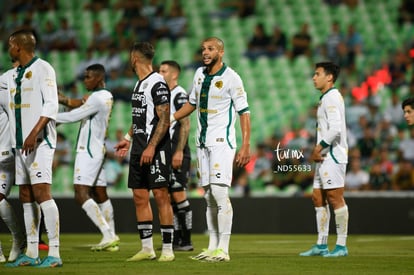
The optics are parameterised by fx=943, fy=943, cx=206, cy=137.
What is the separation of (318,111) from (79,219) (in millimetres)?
7154

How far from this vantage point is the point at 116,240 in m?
12.4

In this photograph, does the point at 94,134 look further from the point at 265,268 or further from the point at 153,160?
the point at 265,268

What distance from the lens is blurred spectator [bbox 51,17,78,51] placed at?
961 inches

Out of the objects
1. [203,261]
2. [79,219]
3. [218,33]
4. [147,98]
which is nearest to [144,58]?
[147,98]

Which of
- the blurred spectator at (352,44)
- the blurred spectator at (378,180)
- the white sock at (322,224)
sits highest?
the blurred spectator at (352,44)

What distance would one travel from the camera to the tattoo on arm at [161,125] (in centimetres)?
1007

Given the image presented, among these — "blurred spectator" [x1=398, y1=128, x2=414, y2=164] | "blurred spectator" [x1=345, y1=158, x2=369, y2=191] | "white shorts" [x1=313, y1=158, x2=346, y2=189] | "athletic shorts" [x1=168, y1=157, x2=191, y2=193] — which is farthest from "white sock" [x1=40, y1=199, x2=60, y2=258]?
"blurred spectator" [x1=398, y1=128, x2=414, y2=164]

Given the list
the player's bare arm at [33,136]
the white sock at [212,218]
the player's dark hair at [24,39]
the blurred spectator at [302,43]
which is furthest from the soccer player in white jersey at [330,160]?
the blurred spectator at [302,43]

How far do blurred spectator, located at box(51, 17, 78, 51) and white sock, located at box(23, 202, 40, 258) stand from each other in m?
14.9

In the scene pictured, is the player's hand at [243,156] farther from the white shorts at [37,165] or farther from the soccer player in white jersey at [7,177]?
the soccer player in white jersey at [7,177]

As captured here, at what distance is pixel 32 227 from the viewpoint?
32.0ft

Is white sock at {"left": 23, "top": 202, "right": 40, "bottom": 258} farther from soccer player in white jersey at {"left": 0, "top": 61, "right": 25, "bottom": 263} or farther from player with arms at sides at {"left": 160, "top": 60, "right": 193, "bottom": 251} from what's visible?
player with arms at sides at {"left": 160, "top": 60, "right": 193, "bottom": 251}

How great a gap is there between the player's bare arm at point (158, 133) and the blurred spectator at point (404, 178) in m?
8.46

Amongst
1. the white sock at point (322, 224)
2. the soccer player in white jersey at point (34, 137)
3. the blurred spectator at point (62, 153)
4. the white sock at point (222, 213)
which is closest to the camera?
the soccer player in white jersey at point (34, 137)
